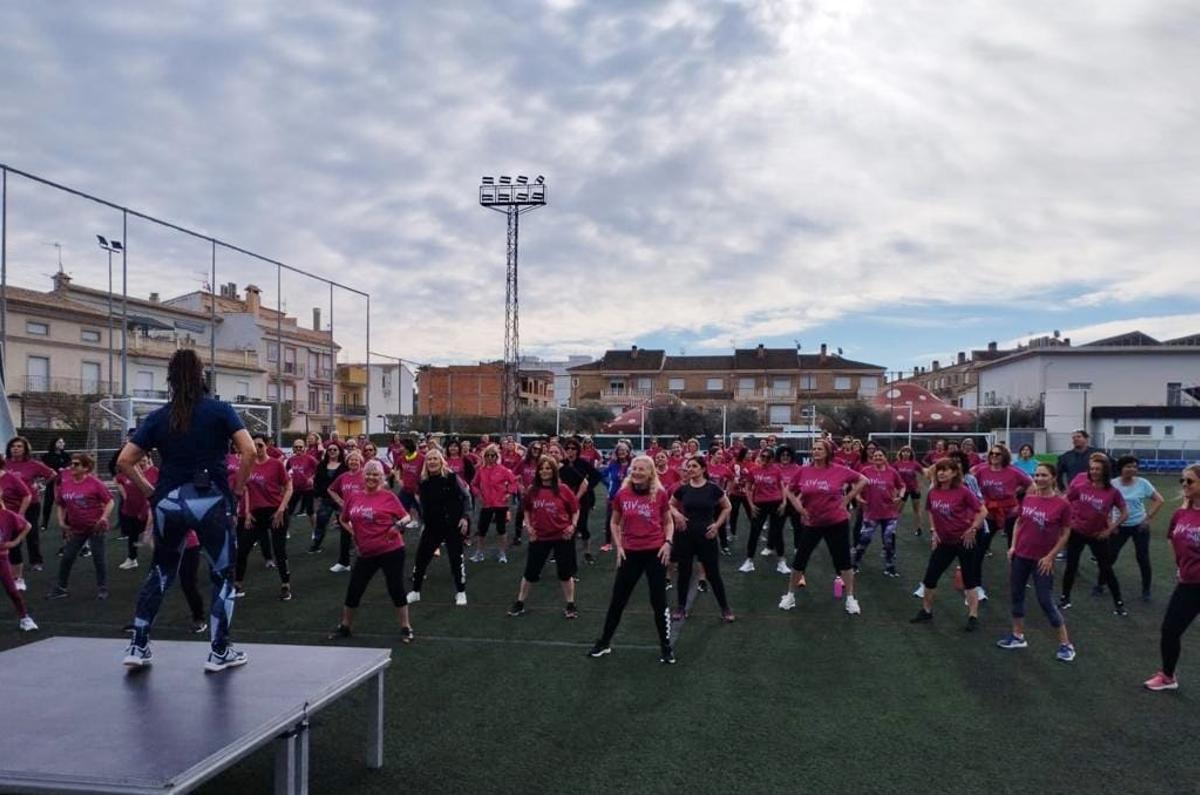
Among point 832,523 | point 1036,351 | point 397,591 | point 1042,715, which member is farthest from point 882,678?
point 1036,351

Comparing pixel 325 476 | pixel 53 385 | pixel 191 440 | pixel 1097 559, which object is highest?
pixel 53 385

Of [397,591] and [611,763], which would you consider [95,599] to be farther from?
[611,763]

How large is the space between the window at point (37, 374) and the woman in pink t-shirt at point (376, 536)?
72.5ft

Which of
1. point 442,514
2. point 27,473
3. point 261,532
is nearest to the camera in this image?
point 442,514

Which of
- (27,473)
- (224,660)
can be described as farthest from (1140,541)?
(27,473)

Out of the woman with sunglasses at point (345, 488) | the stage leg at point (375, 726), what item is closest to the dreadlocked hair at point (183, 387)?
the stage leg at point (375, 726)

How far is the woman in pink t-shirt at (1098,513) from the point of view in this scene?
886 cm

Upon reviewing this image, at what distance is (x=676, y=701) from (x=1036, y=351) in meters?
50.9

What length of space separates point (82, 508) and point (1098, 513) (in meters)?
11.6

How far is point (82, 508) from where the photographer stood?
9.15m

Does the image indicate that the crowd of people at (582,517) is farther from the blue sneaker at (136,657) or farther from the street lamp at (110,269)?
the street lamp at (110,269)

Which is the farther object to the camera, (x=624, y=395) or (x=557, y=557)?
(x=624, y=395)

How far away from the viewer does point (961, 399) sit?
5719 centimetres

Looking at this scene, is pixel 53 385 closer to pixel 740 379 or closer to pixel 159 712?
pixel 159 712
